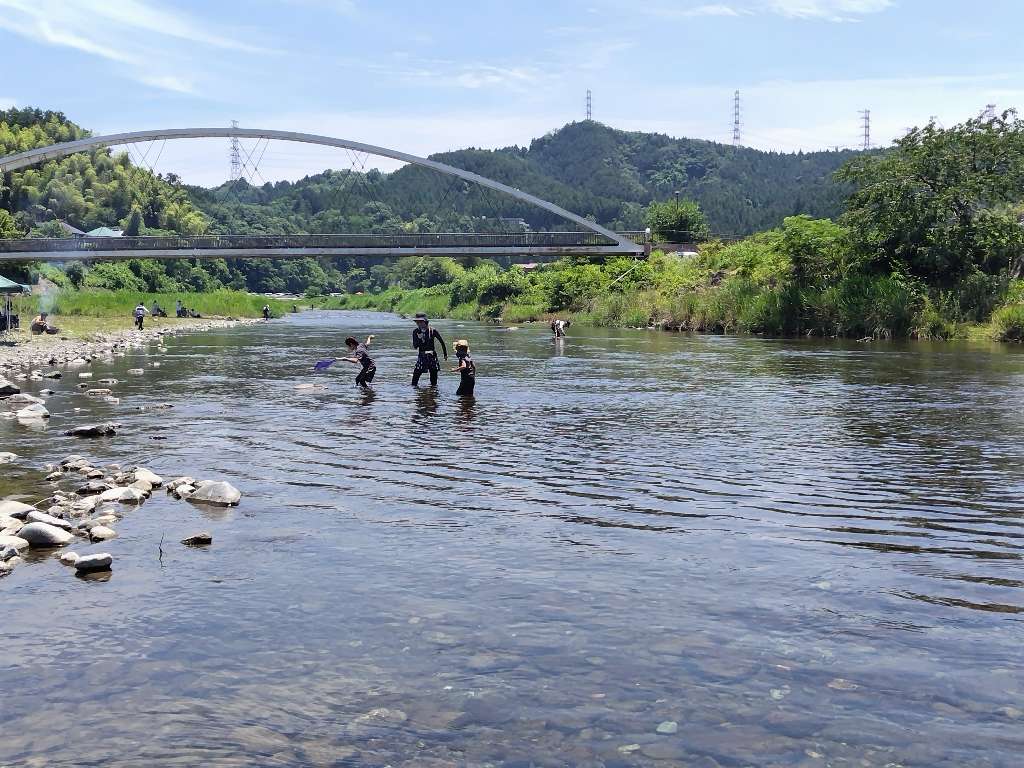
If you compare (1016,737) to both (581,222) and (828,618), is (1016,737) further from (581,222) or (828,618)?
(581,222)

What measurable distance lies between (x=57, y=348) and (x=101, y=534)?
30.5m

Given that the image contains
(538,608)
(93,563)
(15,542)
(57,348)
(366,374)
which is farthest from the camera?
(57,348)

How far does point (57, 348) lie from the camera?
37125 millimetres

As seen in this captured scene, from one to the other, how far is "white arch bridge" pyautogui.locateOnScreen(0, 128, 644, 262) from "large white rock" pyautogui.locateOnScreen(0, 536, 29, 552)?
2885 inches

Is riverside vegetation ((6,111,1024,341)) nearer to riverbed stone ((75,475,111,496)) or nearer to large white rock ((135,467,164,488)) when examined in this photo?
large white rock ((135,467,164,488))

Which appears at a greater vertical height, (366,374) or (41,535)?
(366,374)

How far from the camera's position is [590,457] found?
14.8 meters

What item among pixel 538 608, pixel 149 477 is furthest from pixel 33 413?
pixel 538 608

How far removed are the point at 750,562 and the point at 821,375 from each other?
20751 millimetres

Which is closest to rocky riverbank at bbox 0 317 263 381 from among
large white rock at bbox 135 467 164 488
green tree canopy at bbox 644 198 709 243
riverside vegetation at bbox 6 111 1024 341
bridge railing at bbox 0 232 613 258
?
large white rock at bbox 135 467 164 488

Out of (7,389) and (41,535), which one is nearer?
(41,535)

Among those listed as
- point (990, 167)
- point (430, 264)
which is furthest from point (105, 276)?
point (990, 167)

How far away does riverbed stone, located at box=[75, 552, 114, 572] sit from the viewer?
28.2 ft

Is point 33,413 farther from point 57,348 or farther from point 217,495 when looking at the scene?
point 57,348
